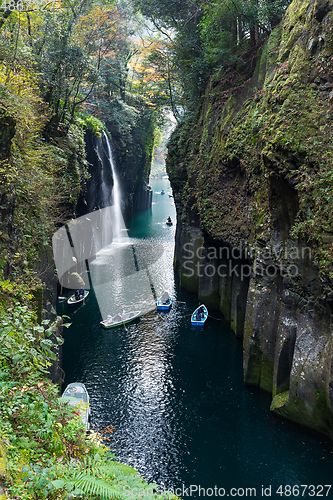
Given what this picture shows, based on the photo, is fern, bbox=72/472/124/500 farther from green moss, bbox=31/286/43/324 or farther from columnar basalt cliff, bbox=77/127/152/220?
columnar basalt cliff, bbox=77/127/152/220

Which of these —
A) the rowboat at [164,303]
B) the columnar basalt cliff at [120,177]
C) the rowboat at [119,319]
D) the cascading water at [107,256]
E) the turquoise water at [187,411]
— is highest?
the columnar basalt cliff at [120,177]

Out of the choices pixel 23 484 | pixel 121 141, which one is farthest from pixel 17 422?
pixel 121 141

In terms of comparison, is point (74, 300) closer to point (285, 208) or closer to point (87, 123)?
point (285, 208)

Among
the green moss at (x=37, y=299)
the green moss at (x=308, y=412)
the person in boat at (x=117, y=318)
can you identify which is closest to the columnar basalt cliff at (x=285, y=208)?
the green moss at (x=308, y=412)

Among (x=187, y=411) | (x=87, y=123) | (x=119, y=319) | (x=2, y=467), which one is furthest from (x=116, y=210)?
(x=2, y=467)

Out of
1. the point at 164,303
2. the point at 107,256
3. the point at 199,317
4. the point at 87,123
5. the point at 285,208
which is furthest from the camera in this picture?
the point at 107,256

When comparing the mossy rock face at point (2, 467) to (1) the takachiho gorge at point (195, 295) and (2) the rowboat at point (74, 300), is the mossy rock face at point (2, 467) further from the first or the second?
(2) the rowboat at point (74, 300)

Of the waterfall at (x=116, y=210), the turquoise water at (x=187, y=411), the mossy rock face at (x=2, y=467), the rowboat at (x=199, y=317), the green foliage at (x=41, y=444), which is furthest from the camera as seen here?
the waterfall at (x=116, y=210)

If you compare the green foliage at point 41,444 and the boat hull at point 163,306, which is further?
the boat hull at point 163,306

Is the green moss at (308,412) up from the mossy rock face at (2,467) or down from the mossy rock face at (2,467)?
down
